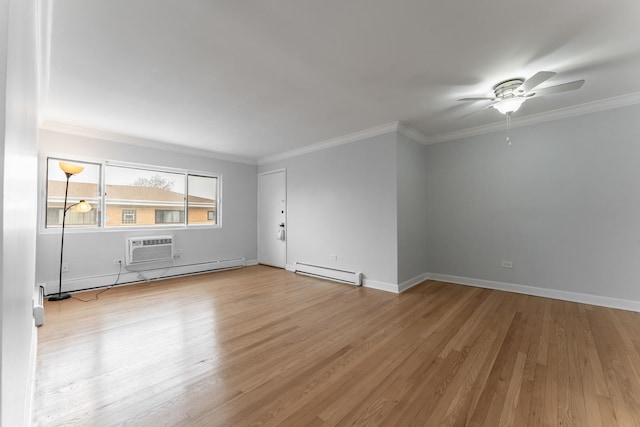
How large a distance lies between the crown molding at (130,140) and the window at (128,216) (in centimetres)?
117

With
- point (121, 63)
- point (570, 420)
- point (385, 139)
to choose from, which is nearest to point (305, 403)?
point (570, 420)

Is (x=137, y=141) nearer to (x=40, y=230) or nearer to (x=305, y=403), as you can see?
(x=40, y=230)

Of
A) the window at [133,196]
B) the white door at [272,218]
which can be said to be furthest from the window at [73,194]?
the white door at [272,218]

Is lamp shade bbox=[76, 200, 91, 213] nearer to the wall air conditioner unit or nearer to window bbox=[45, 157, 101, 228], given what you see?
window bbox=[45, 157, 101, 228]

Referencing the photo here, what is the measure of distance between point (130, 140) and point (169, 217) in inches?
58.6

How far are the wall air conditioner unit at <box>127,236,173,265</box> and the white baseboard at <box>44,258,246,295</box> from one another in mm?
184

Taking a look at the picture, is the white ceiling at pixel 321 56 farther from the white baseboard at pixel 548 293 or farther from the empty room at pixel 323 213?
the white baseboard at pixel 548 293

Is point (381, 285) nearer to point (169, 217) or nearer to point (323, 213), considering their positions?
point (323, 213)

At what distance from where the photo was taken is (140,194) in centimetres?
469

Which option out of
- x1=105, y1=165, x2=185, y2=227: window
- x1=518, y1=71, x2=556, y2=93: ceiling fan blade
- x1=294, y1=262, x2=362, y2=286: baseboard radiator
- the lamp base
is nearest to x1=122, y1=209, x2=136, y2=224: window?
x1=105, y1=165, x2=185, y2=227: window

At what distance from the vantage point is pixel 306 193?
514cm

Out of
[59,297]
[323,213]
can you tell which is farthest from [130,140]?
[323,213]

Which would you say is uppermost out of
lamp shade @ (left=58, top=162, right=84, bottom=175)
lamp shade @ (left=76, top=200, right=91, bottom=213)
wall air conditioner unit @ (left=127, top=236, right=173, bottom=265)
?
lamp shade @ (left=58, top=162, right=84, bottom=175)

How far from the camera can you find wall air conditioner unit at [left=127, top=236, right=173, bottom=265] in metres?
4.38
